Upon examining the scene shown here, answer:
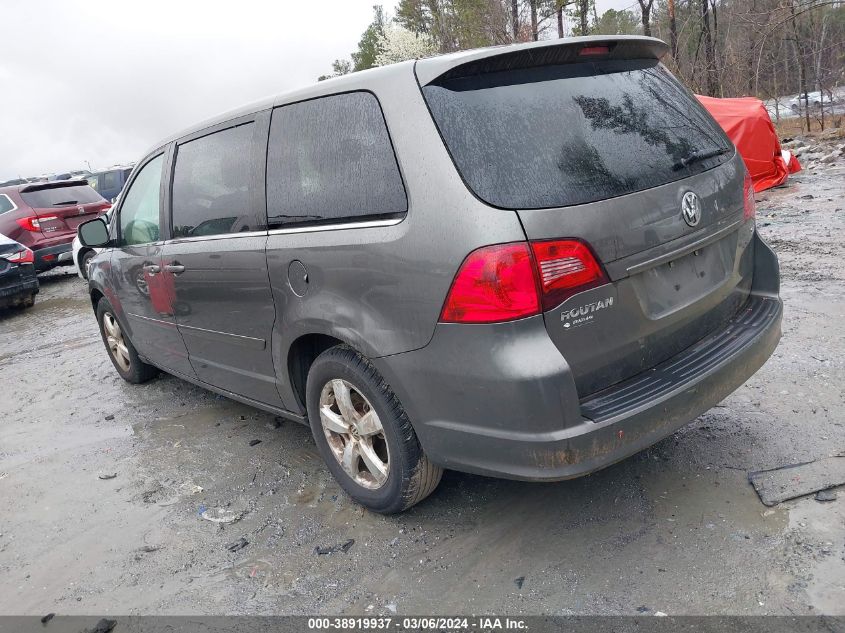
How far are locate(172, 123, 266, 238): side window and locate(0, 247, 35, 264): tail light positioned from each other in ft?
23.0

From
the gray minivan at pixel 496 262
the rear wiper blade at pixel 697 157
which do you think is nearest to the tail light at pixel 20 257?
the gray minivan at pixel 496 262

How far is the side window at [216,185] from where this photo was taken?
11.0 feet

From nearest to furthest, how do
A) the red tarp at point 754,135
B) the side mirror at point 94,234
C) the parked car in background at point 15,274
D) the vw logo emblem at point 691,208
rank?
1. the vw logo emblem at point 691,208
2. the side mirror at point 94,234
3. the parked car in background at point 15,274
4. the red tarp at point 754,135

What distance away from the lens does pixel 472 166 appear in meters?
2.35

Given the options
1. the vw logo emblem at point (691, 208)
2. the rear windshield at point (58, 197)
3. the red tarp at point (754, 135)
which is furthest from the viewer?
the rear windshield at point (58, 197)

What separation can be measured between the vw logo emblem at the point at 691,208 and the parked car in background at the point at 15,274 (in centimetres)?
979

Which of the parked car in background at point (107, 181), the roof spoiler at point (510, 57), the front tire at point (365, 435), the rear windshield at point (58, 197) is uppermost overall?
the parked car in background at point (107, 181)

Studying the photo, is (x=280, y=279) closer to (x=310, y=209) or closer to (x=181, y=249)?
(x=310, y=209)

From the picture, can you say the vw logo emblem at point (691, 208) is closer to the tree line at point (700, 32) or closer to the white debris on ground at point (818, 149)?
the tree line at point (700, 32)

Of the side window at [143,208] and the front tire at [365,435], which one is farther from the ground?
the side window at [143,208]

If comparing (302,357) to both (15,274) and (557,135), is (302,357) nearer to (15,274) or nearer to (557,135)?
(557,135)

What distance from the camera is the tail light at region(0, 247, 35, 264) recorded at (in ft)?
31.2

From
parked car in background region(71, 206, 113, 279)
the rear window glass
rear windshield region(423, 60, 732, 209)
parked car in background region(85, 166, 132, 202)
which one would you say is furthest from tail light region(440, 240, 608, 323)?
the rear window glass

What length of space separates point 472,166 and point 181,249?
7.17 feet
